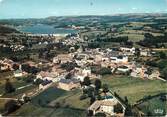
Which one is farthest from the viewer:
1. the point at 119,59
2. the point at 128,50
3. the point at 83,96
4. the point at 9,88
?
the point at 128,50

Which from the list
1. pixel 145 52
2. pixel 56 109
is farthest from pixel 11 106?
pixel 145 52

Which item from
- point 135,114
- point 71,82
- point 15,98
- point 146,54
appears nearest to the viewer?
point 135,114

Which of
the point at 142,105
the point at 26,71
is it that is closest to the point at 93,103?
the point at 142,105

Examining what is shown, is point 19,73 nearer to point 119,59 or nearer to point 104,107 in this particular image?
point 104,107

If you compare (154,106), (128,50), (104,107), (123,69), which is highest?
(104,107)

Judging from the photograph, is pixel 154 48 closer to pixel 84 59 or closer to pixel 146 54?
pixel 146 54
